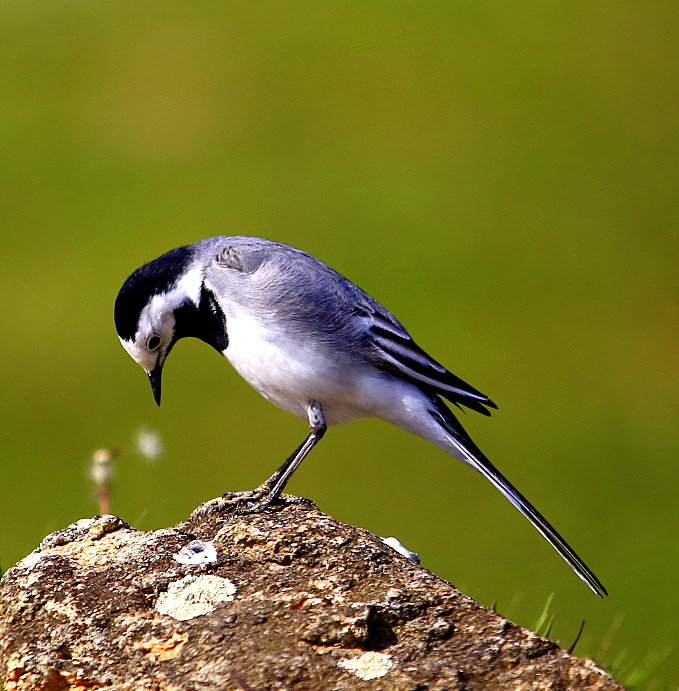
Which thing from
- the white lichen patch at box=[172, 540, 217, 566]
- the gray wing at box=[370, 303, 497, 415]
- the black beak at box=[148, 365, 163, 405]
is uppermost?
the gray wing at box=[370, 303, 497, 415]

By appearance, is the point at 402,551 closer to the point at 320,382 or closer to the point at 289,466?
the point at 289,466

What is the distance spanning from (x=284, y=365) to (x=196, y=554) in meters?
1.29

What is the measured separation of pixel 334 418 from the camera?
5293mm

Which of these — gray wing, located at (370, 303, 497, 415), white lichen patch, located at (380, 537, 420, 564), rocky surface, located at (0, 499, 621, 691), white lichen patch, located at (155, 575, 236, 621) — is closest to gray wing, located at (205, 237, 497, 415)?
gray wing, located at (370, 303, 497, 415)

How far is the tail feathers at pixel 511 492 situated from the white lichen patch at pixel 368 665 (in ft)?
4.61

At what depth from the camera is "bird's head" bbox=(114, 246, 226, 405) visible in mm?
5191

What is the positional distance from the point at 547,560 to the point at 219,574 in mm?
→ 7954

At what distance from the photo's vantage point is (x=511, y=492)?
4.81 meters

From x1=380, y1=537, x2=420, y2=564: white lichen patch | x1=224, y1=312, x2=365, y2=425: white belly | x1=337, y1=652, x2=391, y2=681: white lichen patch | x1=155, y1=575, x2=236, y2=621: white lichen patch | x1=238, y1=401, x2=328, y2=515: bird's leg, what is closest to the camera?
x1=337, y1=652, x2=391, y2=681: white lichen patch

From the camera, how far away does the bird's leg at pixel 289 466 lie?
4512 millimetres

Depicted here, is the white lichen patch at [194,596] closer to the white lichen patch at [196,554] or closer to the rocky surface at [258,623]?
the rocky surface at [258,623]

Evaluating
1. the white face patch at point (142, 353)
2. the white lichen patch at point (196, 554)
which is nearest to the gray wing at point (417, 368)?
the white face patch at point (142, 353)

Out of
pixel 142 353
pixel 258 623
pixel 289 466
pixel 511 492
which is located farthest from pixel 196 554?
pixel 142 353

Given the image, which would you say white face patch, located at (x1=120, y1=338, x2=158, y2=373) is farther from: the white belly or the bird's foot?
the bird's foot
